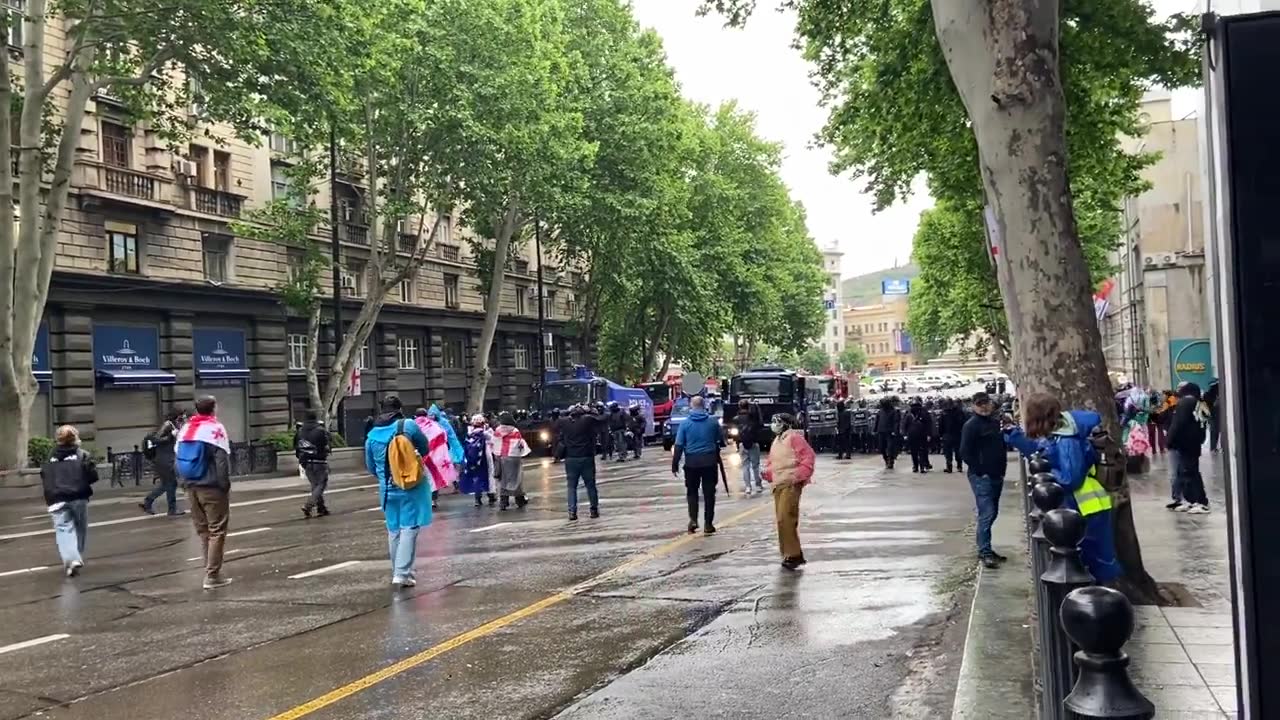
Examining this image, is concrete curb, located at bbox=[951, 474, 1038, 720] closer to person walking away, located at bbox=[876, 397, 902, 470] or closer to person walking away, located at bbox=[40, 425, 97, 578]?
person walking away, located at bbox=[40, 425, 97, 578]

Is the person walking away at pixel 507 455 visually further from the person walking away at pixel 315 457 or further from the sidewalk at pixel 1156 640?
the sidewalk at pixel 1156 640

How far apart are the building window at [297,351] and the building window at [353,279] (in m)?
2.68

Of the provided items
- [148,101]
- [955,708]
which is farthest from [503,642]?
[148,101]

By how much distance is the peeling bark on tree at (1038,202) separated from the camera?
26.5ft

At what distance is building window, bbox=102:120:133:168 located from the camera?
30.4 meters

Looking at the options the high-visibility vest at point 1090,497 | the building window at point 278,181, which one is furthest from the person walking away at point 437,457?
the building window at point 278,181

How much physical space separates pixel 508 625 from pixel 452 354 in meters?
40.3

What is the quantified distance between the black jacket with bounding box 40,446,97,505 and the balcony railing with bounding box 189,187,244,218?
22.7 metres

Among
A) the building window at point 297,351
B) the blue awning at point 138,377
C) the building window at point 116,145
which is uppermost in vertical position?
the building window at point 116,145

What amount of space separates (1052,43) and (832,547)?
5.66 metres

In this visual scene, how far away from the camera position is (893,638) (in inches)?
291

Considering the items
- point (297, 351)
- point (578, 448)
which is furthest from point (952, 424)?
point (297, 351)

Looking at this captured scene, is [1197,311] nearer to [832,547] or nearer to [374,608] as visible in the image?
[832,547]

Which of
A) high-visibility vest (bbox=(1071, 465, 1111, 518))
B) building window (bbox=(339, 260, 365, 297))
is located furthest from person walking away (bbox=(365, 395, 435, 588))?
building window (bbox=(339, 260, 365, 297))
